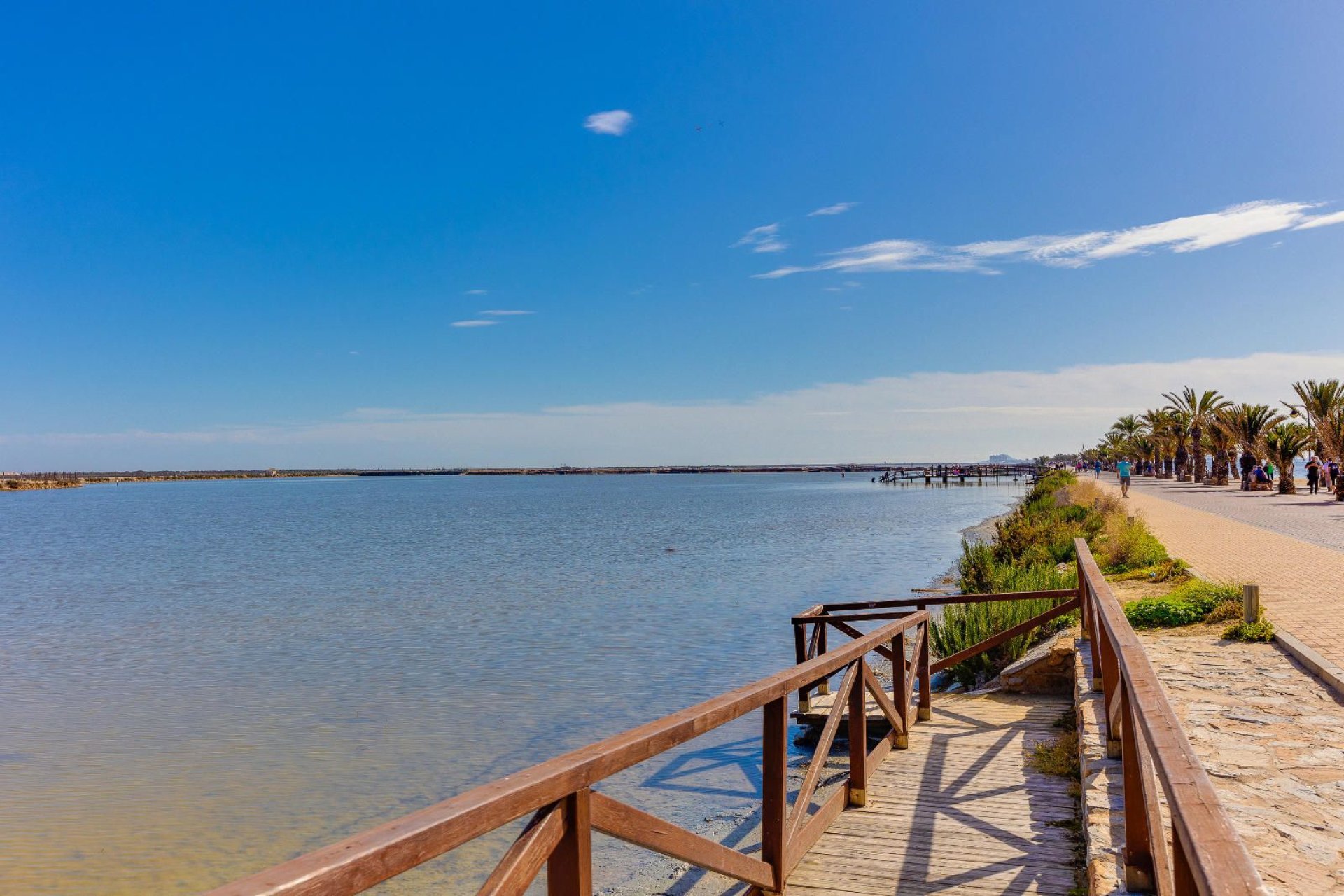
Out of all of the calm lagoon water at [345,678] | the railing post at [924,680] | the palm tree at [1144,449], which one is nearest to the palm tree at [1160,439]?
the palm tree at [1144,449]

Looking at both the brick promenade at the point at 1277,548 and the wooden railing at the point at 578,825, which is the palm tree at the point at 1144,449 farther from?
the wooden railing at the point at 578,825

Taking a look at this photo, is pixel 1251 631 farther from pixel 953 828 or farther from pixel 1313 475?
pixel 1313 475

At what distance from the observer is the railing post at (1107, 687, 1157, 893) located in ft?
13.3

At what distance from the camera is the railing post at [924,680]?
29.2 feet

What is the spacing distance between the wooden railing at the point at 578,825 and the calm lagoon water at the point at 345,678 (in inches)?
140

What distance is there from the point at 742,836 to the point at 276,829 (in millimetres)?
5078

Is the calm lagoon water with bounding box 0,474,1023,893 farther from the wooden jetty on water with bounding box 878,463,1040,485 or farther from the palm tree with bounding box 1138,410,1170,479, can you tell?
the wooden jetty on water with bounding box 878,463,1040,485

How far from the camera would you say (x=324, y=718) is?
13914 mm

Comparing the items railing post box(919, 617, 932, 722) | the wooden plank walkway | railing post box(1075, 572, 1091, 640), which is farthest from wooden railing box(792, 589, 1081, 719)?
the wooden plank walkway

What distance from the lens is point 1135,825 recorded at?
4.16 m

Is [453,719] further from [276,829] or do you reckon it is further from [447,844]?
[447,844]

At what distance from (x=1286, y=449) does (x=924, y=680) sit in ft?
131

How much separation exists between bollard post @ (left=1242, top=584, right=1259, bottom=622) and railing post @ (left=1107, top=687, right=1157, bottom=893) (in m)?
8.01

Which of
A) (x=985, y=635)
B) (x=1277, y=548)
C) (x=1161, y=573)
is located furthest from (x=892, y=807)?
(x=1277, y=548)
